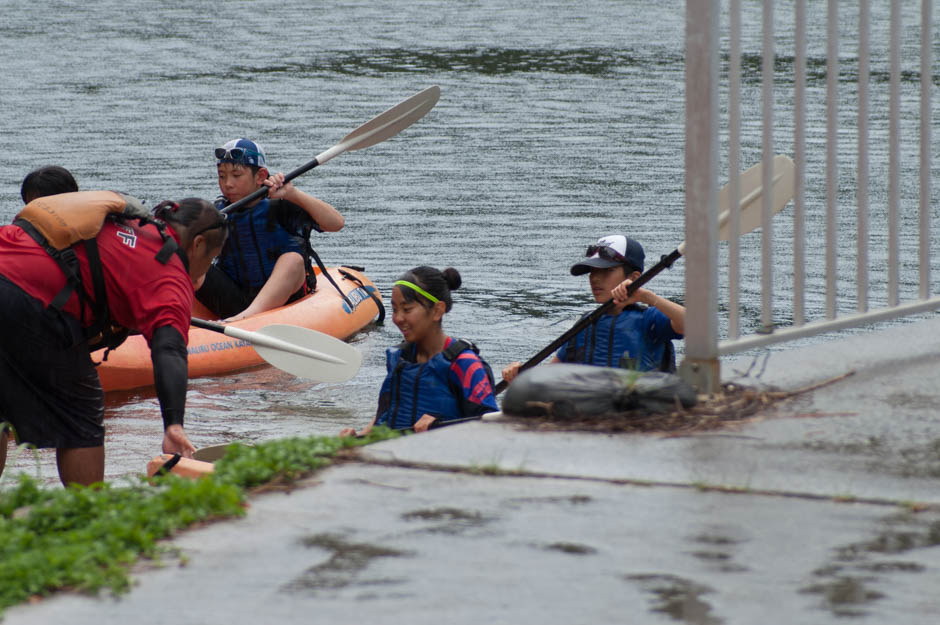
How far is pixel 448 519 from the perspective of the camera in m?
2.89

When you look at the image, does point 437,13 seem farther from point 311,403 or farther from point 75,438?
point 75,438

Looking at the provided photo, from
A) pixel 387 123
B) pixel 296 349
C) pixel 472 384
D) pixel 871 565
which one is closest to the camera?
pixel 871 565

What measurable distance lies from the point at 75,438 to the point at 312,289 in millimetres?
4328

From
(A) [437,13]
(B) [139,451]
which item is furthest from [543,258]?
(A) [437,13]

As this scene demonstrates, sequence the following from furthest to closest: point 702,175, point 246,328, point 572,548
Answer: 1. point 246,328
2. point 702,175
3. point 572,548

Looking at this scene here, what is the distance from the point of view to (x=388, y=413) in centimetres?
506

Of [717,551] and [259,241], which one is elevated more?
[259,241]

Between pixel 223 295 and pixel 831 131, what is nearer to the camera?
pixel 831 131

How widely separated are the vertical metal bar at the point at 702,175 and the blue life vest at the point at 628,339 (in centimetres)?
175

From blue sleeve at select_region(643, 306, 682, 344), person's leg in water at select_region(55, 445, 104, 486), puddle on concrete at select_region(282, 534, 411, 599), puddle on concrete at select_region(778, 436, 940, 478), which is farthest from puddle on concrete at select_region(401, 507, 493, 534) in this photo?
blue sleeve at select_region(643, 306, 682, 344)

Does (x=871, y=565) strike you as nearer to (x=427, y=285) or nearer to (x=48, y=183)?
(x=427, y=285)

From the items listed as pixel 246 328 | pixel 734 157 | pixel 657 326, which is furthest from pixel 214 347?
pixel 734 157

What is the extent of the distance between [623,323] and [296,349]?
4.36 ft

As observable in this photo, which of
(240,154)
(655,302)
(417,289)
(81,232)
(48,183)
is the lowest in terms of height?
(655,302)
